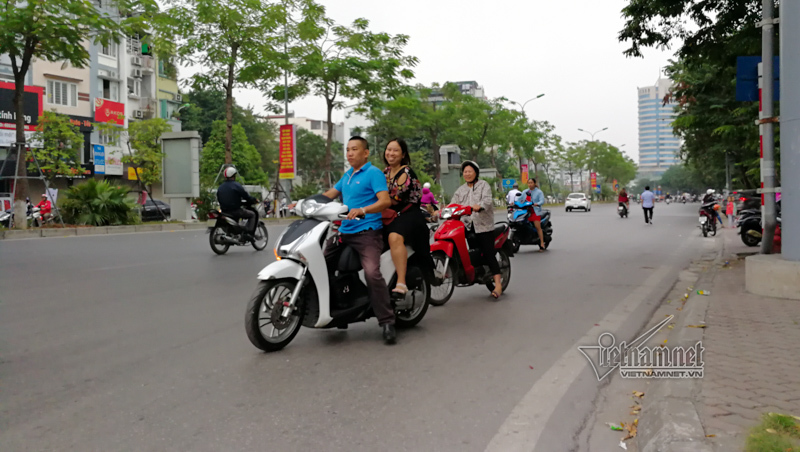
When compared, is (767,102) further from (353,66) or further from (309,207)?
(353,66)

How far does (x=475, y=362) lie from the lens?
15.7 feet

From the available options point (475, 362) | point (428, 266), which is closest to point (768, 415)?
point (475, 362)

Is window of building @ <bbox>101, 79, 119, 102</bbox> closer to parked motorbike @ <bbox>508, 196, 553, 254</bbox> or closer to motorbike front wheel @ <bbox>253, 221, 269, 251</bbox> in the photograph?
motorbike front wheel @ <bbox>253, 221, 269, 251</bbox>

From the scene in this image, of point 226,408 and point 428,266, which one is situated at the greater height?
point 428,266

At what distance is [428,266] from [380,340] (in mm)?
838

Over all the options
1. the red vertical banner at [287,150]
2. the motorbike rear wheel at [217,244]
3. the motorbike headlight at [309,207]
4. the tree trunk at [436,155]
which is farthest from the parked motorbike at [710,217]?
the tree trunk at [436,155]

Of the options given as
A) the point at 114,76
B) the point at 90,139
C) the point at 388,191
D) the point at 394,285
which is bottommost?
the point at 394,285

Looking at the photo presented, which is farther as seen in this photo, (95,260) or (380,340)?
(95,260)

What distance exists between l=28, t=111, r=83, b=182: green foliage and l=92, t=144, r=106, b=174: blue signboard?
8.10 meters

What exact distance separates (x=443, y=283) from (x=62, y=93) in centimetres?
3844

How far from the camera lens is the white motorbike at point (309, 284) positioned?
4797mm

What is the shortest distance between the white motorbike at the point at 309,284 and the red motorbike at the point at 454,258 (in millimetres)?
1577

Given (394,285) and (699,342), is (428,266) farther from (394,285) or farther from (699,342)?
(699,342)

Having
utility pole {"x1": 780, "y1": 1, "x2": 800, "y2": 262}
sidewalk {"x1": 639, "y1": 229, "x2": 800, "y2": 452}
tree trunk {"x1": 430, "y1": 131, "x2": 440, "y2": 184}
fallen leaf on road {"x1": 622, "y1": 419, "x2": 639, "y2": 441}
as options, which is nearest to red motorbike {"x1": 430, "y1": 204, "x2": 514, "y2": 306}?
sidewalk {"x1": 639, "y1": 229, "x2": 800, "y2": 452}
